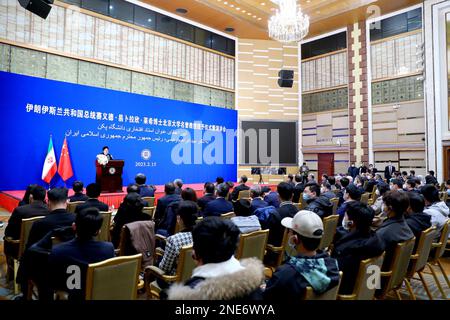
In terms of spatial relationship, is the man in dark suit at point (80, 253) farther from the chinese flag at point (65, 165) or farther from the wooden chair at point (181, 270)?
the chinese flag at point (65, 165)

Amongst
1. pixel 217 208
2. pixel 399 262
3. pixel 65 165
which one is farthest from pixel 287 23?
pixel 399 262

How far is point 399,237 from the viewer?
2535 mm

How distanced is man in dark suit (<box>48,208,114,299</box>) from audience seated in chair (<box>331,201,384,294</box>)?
150cm

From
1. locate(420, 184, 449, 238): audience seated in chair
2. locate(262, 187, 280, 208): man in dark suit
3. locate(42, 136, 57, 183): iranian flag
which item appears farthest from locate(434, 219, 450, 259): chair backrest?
locate(42, 136, 57, 183): iranian flag

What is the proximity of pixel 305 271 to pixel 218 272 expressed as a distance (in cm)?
49

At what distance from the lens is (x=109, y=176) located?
23.9 ft

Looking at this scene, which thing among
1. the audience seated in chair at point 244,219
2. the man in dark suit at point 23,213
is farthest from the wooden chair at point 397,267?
the man in dark suit at point 23,213

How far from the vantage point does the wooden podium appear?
23.5 ft

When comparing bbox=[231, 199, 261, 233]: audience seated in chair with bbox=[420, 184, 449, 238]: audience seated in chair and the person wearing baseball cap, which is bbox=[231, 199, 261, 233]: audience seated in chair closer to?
the person wearing baseball cap

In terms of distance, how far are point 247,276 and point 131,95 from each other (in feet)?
31.0

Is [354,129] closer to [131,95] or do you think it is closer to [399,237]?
[131,95]

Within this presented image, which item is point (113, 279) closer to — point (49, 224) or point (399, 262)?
point (49, 224)

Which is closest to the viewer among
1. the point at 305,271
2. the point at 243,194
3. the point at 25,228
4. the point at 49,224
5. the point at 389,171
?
the point at 305,271
